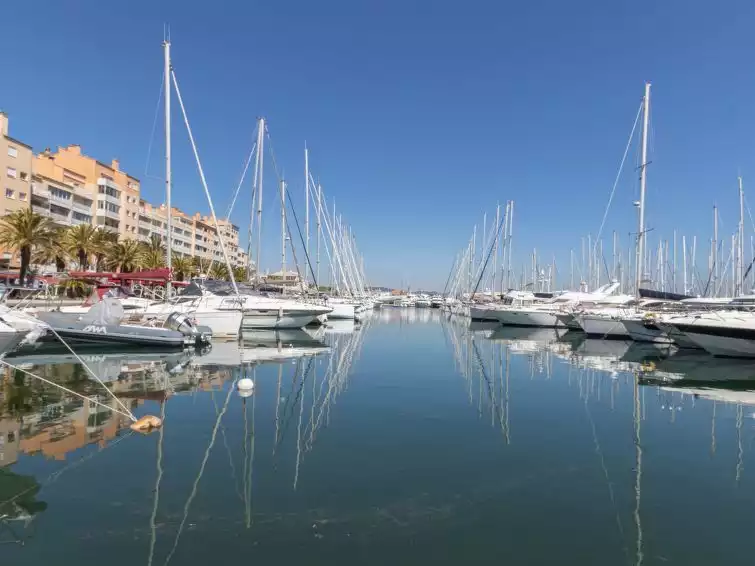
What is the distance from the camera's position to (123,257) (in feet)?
192

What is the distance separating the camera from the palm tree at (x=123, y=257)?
5831 cm

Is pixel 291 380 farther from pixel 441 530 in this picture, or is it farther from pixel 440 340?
pixel 440 340

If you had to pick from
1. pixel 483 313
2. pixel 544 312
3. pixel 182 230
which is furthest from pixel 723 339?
pixel 182 230

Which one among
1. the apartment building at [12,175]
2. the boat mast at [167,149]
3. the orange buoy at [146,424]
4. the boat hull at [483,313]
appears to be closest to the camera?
the orange buoy at [146,424]

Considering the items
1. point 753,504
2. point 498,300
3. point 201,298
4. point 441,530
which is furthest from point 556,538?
point 498,300

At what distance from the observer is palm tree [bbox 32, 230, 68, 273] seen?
158ft

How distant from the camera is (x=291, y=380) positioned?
61.8 feet

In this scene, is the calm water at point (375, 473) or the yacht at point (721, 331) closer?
the calm water at point (375, 473)

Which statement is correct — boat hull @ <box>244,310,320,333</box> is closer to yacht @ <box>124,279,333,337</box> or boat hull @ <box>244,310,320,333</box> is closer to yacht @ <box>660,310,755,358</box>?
yacht @ <box>124,279,333,337</box>

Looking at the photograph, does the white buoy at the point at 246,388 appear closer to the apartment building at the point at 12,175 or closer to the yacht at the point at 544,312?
the yacht at the point at 544,312

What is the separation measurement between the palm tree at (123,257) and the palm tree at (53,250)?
445 cm

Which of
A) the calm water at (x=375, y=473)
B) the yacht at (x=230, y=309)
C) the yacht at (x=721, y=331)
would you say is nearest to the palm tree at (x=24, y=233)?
the yacht at (x=230, y=309)

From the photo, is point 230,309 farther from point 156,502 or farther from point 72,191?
point 72,191

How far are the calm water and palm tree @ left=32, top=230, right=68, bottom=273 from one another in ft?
114
